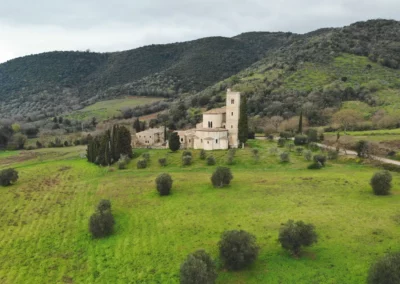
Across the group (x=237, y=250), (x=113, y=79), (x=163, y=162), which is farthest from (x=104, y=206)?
(x=113, y=79)

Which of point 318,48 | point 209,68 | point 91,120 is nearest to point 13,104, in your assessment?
point 91,120

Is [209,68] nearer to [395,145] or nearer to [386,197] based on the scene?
[395,145]

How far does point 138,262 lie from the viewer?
2742 centimetres

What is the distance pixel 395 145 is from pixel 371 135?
1015 centimetres

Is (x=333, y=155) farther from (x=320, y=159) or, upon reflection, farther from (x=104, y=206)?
(x=104, y=206)

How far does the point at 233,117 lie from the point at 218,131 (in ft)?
15.2

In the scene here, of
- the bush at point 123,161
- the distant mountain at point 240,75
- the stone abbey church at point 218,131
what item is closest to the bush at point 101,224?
the bush at point 123,161

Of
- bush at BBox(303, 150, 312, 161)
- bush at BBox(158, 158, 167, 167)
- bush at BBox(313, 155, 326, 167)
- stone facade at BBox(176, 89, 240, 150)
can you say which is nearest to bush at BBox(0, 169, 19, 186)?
bush at BBox(158, 158, 167, 167)

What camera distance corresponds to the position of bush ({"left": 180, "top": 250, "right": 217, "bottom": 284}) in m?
22.1

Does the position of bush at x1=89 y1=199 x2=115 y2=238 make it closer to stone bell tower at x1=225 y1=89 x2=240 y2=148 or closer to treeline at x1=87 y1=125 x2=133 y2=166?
treeline at x1=87 y1=125 x2=133 y2=166

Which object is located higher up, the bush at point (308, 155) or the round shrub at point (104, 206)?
the bush at point (308, 155)

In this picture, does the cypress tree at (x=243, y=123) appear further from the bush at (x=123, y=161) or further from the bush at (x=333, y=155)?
the bush at (x=123, y=161)

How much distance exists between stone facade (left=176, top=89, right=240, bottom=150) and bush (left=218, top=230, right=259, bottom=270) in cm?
3508

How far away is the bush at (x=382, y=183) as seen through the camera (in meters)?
35.3
